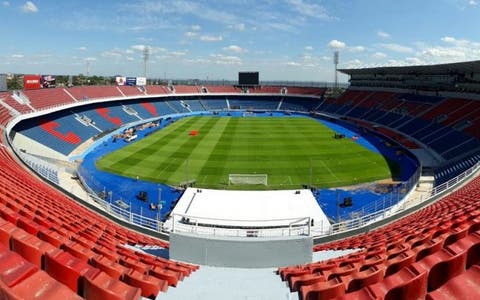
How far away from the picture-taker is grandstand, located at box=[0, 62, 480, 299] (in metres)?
4.30

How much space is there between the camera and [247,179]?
113 ft

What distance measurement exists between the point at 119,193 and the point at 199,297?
25.8m

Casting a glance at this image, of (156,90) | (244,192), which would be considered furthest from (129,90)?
(244,192)

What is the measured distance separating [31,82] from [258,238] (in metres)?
58.0

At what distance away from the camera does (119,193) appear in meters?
30.6

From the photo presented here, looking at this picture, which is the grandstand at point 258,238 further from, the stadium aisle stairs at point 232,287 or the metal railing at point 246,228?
the metal railing at point 246,228

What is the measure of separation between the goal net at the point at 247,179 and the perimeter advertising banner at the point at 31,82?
130ft

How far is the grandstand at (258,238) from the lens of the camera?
430 cm

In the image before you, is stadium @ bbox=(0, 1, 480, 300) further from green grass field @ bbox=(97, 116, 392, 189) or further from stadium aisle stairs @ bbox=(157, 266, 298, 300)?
green grass field @ bbox=(97, 116, 392, 189)

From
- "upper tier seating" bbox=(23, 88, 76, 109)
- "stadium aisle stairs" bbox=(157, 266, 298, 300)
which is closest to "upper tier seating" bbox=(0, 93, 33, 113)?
"upper tier seating" bbox=(23, 88, 76, 109)

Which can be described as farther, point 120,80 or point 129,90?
point 120,80

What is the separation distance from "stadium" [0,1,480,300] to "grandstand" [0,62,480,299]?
0.15 feet

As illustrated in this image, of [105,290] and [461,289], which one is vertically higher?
[461,289]

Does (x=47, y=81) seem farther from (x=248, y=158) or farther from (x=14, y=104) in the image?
(x=248, y=158)
